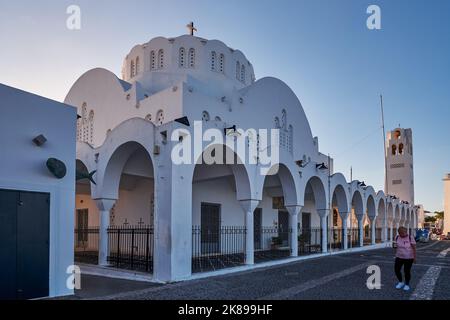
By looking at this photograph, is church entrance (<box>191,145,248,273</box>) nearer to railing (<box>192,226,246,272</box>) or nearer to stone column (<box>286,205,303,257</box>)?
→ railing (<box>192,226,246,272</box>)

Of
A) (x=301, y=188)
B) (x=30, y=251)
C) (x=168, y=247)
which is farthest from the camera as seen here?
(x=301, y=188)

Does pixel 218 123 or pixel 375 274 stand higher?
pixel 218 123

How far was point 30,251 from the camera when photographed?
7.32 meters

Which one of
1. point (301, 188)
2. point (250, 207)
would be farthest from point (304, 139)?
point (250, 207)

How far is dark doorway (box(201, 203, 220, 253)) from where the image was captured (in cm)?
1644

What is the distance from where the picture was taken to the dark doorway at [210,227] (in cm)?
1644

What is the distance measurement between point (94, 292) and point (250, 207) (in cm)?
573

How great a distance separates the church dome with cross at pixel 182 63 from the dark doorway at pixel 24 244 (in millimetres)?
10872

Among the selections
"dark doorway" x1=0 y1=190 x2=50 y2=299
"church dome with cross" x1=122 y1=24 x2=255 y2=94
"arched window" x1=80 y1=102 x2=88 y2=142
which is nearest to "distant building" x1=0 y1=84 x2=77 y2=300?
"dark doorway" x1=0 y1=190 x2=50 y2=299

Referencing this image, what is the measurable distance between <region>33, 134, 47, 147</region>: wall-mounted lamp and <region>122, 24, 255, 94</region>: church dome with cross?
1015cm

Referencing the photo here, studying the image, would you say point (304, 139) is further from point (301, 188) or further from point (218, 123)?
point (218, 123)

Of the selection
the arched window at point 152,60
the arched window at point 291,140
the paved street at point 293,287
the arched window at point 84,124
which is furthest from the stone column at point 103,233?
the arched window at point 291,140

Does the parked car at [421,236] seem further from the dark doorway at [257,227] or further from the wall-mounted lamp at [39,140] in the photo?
the wall-mounted lamp at [39,140]

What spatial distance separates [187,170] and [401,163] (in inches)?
1473
